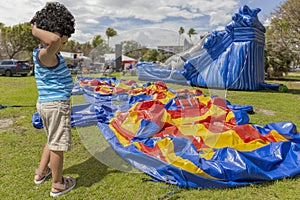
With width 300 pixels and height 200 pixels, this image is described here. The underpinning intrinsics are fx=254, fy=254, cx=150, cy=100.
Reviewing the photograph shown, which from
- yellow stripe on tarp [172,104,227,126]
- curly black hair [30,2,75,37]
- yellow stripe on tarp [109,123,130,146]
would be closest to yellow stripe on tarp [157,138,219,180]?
yellow stripe on tarp [109,123,130,146]

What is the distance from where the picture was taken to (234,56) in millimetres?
10672

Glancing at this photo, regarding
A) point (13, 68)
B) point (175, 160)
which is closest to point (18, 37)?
point (13, 68)

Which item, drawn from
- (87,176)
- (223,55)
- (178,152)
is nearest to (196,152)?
(178,152)

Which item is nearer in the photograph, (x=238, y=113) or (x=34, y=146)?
(x=34, y=146)

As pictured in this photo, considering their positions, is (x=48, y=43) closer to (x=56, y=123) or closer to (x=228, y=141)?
(x=56, y=123)

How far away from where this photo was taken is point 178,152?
2.97 m

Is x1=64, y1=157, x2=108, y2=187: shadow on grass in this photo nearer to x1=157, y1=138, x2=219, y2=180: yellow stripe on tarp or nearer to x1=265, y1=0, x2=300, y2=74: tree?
x1=157, y1=138, x2=219, y2=180: yellow stripe on tarp

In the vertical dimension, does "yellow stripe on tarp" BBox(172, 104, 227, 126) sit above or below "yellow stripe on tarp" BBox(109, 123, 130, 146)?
above

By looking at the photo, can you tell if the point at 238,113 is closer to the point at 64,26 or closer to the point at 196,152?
the point at 196,152

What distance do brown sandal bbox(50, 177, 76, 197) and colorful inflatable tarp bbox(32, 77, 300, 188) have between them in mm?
696

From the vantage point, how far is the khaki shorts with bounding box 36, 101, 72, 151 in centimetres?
236

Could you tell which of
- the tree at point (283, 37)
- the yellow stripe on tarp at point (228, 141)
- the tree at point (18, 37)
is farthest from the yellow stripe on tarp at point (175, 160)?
the tree at point (18, 37)

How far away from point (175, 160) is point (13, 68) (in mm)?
19075

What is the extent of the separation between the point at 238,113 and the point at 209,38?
286 inches
